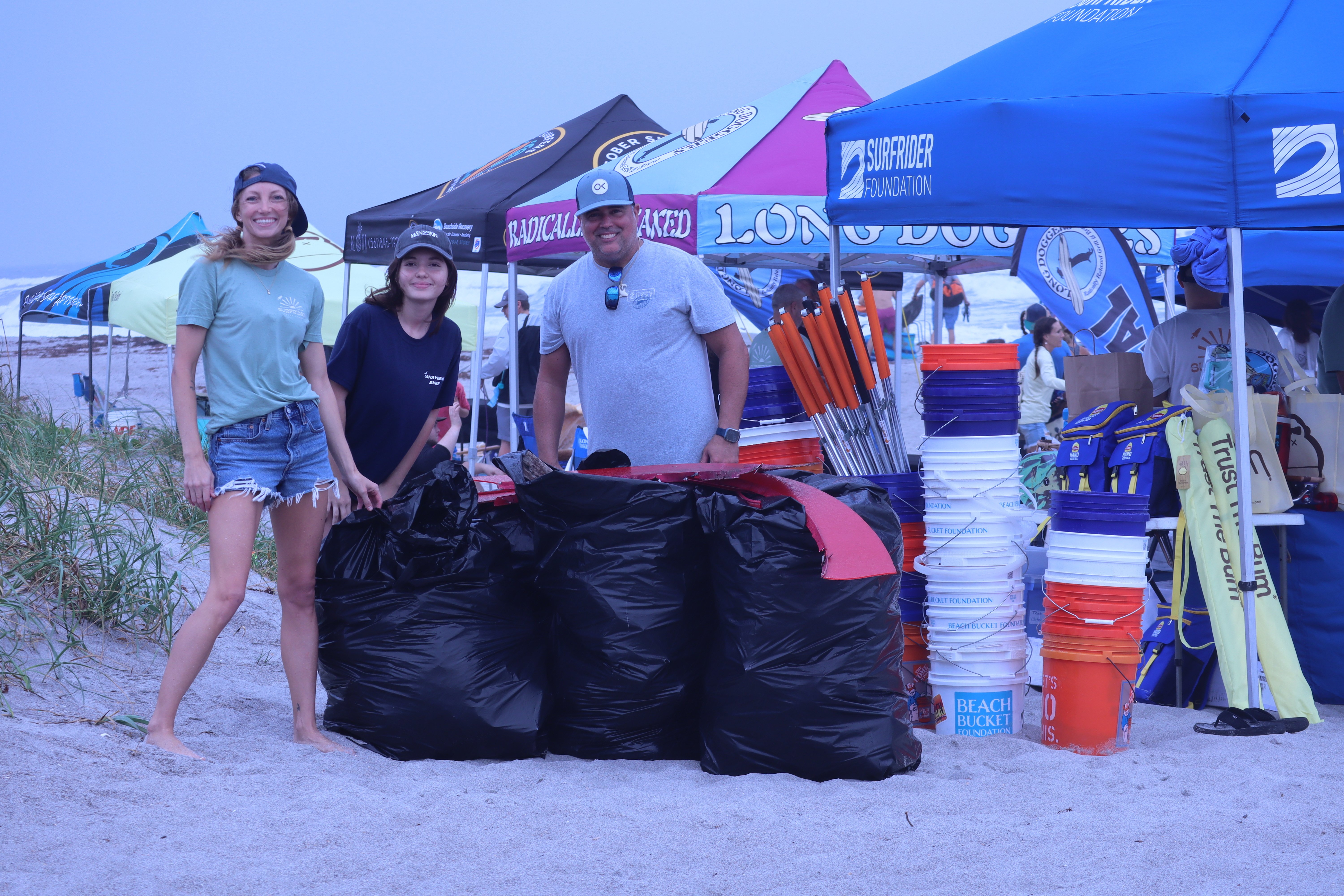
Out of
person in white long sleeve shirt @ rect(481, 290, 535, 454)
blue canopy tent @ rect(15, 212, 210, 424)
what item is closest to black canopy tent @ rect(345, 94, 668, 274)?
person in white long sleeve shirt @ rect(481, 290, 535, 454)

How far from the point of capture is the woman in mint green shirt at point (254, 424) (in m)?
2.82

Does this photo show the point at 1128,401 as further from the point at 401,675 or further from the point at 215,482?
the point at 215,482

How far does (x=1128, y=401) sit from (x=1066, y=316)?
9.51 feet

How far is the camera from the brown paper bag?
13.8 feet

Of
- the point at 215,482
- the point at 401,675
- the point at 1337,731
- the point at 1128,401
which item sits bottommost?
the point at 1337,731

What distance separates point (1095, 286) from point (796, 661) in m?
4.81

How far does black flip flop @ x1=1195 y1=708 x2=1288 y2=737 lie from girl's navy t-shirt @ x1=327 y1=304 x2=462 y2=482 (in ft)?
8.33

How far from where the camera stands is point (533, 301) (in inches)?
902

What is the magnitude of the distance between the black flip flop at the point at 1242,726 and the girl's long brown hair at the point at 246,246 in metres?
3.02

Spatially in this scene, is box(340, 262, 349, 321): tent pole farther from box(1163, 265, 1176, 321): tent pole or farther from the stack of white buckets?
the stack of white buckets

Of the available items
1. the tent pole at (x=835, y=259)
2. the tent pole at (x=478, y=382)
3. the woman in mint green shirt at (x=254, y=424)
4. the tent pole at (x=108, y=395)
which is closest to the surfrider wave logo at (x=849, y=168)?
the tent pole at (x=835, y=259)

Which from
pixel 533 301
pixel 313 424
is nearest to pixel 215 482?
pixel 313 424

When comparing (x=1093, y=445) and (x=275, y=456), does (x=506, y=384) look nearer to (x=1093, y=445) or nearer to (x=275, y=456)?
(x=1093, y=445)

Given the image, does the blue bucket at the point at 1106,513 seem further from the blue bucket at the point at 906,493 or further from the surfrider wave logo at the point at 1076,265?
the surfrider wave logo at the point at 1076,265
